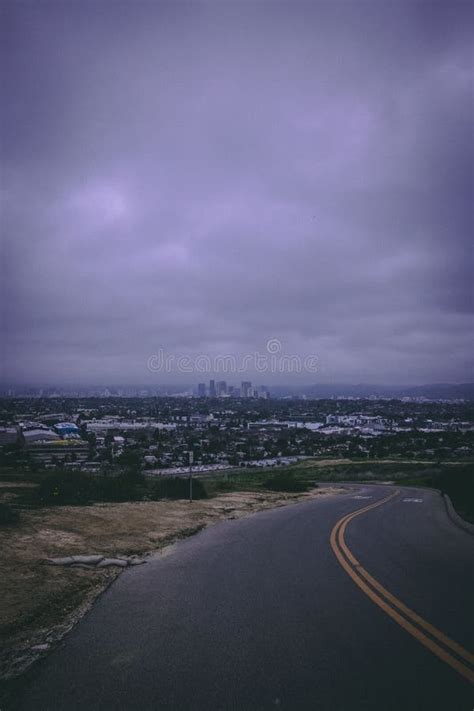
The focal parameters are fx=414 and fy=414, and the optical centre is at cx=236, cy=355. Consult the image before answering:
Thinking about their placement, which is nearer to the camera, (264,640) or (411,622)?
(264,640)

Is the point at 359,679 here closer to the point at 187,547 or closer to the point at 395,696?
the point at 395,696

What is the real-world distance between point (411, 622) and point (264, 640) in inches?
70.8

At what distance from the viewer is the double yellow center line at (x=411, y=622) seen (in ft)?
13.1

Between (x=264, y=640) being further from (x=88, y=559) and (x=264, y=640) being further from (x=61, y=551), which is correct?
(x=61, y=551)

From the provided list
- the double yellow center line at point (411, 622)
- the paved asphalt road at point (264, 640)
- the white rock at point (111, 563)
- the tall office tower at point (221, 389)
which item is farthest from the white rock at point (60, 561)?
the tall office tower at point (221, 389)

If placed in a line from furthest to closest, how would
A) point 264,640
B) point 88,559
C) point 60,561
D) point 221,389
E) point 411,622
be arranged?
point 221,389 < point 88,559 < point 60,561 < point 411,622 < point 264,640

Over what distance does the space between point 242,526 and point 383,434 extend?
2901 inches

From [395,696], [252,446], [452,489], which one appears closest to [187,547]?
[395,696]

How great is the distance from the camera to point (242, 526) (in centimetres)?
1195

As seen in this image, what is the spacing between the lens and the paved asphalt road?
3.50 meters

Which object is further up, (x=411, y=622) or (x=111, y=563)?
(x=411, y=622)

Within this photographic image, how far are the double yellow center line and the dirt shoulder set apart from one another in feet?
12.8

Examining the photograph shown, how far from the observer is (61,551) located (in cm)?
797

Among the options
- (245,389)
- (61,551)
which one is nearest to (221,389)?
(245,389)
